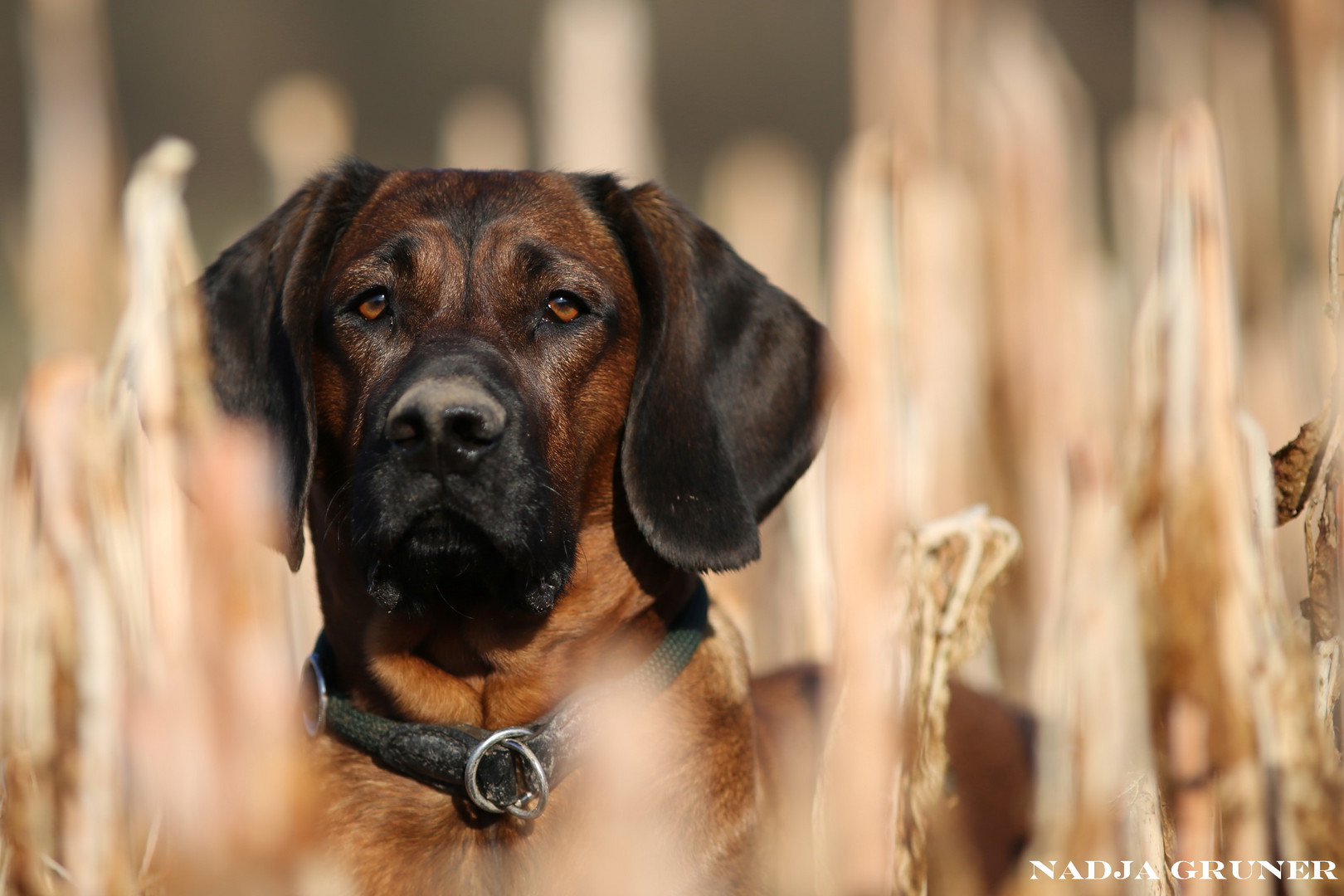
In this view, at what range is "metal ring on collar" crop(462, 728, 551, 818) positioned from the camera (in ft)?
9.07

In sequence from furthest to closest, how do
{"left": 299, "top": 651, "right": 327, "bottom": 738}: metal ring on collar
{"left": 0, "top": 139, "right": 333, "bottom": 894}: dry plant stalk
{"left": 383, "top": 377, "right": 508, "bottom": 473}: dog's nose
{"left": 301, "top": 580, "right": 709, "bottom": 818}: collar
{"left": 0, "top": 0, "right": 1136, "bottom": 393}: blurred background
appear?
{"left": 0, "top": 0, "right": 1136, "bottom": 393}: blurred background → {"left": 299, "top": 651, "right": 327, "bottom": 738}: metal ring on collar → {"left": 301, "top": 580, "right": 709, "bottom": 818}: collar → {"left": 383, "top": 377, "right": 508, "bottom": 473}: dog's nose → {"left": 0, "top": 139, "right": 333, "bottom": 894}: dry plant stalk

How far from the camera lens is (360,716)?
3000 mm

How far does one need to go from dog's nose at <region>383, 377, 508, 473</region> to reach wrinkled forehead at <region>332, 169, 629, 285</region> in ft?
2.06

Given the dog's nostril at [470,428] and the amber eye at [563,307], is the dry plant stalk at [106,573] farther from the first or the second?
the amber eye at [563,307]

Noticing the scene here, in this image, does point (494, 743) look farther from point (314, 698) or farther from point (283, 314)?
point (283, 314)

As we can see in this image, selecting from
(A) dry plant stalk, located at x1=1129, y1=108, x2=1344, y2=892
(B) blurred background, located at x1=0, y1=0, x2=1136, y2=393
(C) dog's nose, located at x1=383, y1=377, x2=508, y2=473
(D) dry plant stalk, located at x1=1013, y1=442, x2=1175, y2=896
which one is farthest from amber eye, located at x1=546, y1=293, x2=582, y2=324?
(B) blurred background, located at x1=0, y1=0, x2=1136, y2=393

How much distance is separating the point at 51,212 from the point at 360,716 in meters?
3.20

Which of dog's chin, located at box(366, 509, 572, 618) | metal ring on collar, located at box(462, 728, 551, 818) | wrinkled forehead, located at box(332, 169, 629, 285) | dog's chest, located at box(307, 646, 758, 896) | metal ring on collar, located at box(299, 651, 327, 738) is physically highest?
wrinkled forehead, located at box(332, 169, 629, 285)

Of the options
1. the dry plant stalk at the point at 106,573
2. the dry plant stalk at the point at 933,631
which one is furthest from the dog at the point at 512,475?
the dry plant stalk at the point at 933,631

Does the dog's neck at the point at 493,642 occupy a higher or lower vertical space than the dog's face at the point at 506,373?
lower

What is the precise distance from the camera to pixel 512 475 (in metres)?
2.82

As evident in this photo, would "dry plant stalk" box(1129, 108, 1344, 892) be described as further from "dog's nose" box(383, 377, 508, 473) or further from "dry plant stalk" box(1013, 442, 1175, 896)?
"dog's nose" box(383, 377, 508, 473)

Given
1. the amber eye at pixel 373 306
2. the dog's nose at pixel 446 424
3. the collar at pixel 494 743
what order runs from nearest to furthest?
the dog's nose at pixel 446 424, the collar at pixel 494 743, the amber eye at pixel 373 306

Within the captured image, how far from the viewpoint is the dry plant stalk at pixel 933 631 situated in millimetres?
2742
